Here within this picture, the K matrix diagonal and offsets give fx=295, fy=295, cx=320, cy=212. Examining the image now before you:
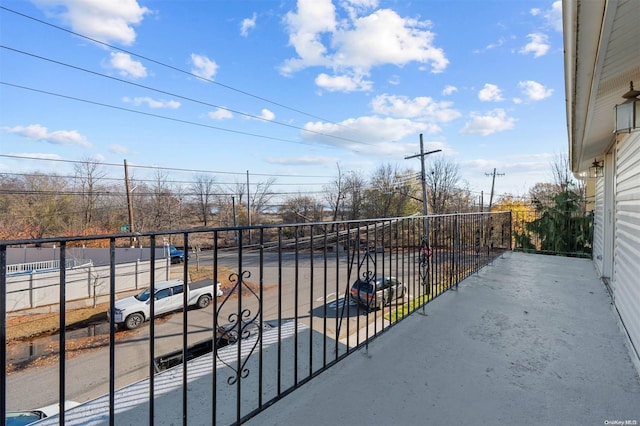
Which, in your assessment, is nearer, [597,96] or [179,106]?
[597,96]

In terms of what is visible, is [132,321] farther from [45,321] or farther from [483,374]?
[483,374]

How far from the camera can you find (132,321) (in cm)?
875

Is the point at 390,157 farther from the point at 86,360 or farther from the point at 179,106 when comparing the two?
the point at 86,360

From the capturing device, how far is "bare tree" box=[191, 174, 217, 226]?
21.6m

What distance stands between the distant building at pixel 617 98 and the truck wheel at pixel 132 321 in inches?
408

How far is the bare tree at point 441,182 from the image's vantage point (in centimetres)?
1930

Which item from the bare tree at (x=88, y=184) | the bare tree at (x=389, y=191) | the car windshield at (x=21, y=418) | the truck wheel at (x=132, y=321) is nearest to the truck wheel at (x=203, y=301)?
the truck wheel at (x=132, y=321)

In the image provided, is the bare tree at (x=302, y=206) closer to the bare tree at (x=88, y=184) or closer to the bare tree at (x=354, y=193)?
the bare tree at (x=354, y=193)

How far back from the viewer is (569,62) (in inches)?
62.1

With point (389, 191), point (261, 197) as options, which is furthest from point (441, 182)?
point (261, 197)

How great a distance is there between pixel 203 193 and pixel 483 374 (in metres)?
22.7

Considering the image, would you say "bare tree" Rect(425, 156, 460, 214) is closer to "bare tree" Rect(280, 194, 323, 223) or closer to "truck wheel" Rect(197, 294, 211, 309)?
"bare tree" Rect(280, 194, 323, 223)

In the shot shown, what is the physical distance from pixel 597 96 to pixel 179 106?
14274 millimetres

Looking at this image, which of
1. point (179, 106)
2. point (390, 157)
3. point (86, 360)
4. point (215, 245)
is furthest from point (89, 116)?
point (390, 157)
